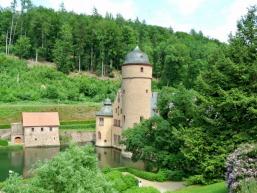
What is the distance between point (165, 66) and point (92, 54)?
13853 millimetres

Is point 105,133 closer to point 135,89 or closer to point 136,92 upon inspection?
point 136,92

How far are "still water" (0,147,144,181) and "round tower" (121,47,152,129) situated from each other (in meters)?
4.08

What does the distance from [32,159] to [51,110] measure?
1689 cm

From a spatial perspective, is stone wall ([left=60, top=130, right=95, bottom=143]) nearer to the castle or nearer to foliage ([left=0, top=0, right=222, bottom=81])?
the castle

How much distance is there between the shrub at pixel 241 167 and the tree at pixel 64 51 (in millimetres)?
59004

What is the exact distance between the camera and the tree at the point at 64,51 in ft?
239

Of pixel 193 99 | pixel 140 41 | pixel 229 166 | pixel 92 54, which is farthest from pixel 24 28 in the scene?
pixel 229 166

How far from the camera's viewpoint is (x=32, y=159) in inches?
1510

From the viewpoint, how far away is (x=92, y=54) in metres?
79.3

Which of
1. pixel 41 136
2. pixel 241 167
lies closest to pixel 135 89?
pixel 41 136

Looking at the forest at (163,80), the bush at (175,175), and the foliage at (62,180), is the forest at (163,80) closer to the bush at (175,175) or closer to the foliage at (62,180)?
the bush at (175,175)

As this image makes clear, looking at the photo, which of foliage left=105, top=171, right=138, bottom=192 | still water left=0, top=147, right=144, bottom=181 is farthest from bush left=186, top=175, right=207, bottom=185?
still water left=0, top=147, right=144, bottom=181

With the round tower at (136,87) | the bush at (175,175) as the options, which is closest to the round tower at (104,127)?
the round tower at (136,87)

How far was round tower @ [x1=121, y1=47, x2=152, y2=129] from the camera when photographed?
138ft
